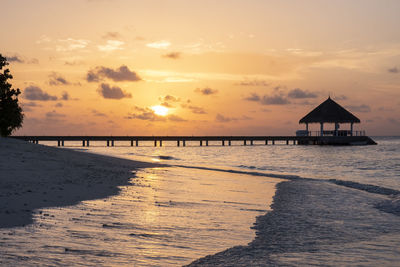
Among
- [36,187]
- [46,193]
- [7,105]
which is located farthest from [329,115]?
[46,193]

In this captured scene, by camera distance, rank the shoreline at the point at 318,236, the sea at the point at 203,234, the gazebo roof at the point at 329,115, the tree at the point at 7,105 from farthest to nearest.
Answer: the gazebo roof at the point at 329,115, the tree at the point at 7,105, the shoreline at the point at 318,236, the sea at the point at 203,234

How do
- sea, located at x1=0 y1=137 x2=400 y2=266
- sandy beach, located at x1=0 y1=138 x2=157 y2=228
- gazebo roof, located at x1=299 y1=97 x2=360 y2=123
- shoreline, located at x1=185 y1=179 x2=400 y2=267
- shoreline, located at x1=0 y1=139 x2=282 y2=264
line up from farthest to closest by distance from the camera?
gazebo roof, located at x1=299 y1=97 x2=360 y2=123 < sandy beach, located at x1=0 y1=138 x2=157 y2=228 < shoreline, located at x1=0 y1=139 x2=282 y2=264 < shoreline, located at x1=185 y1=179 x2=400 y2=267 < sea, located at x1=0 y1=137 x2=400 y2=266

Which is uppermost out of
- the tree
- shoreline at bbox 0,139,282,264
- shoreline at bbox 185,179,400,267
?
the tree

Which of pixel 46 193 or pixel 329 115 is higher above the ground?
pixel 329 115

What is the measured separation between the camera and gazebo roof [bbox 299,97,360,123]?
69062 millimetres

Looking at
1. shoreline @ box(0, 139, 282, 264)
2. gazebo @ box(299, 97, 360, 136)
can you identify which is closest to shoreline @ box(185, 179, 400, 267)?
shoreline @ box(0, 139, 282, 264)

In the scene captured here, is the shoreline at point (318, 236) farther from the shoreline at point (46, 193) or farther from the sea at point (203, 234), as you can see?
the shoreline at point (46, 193)

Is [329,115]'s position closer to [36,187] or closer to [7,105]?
[7,105]

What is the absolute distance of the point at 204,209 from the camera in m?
9.43

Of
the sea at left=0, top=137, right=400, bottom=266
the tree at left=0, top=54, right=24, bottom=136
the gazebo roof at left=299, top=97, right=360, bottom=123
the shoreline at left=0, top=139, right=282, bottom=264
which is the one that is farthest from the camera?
the gazebo roof at left=299, top=97, right=360, bottom=123

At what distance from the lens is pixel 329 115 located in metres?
69.1

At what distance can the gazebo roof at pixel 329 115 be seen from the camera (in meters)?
69.1

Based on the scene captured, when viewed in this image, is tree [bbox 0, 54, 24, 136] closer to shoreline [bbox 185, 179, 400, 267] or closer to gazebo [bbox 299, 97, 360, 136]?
shoreline [bbox 185, 179, 400, 267]

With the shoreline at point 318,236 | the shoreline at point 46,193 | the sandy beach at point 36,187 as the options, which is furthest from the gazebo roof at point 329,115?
the shoreline at point 318,236
